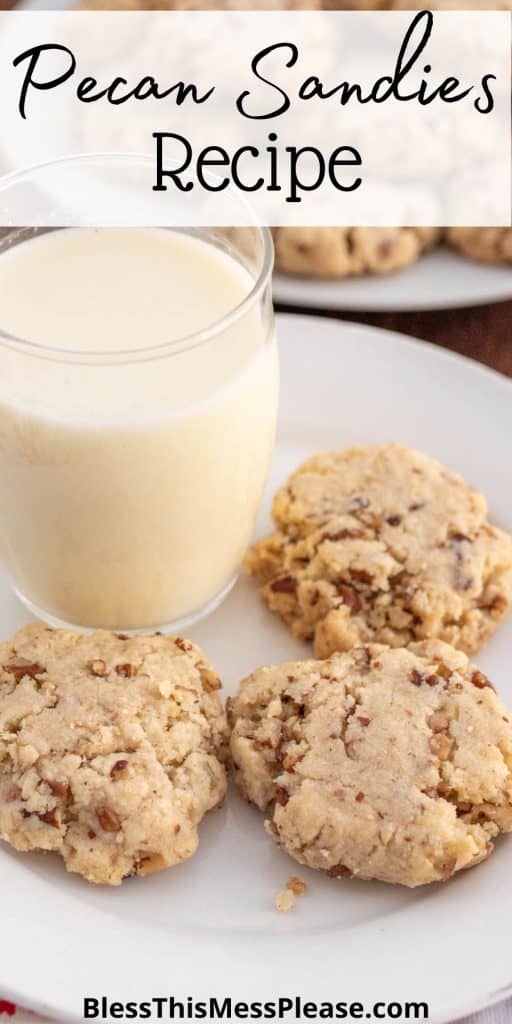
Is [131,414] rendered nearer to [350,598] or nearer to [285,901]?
[350,598]

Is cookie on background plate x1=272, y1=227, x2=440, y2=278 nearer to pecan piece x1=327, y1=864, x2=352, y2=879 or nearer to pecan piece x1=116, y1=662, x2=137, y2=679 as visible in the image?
pecan piece x1=116, y1=662, x2=137, y2=679

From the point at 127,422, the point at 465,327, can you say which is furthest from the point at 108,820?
the point at 465,327

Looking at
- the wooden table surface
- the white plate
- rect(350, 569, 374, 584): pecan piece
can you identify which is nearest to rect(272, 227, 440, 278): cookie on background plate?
the wooden table surface

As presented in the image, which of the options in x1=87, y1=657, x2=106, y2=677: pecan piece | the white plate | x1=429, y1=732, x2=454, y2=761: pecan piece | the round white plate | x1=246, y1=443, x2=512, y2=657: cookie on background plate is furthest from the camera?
the round white plate

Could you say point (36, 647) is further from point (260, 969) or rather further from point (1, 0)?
point (1, 0)

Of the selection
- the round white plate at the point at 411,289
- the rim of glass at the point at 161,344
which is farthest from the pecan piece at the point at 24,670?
the round white plate at the point at 411,289
